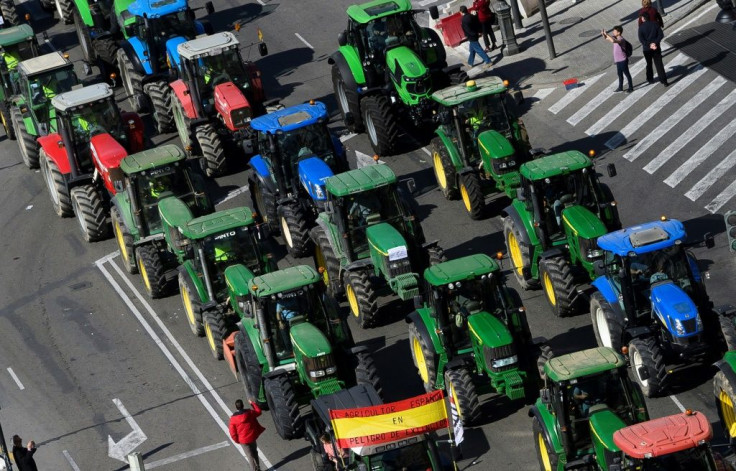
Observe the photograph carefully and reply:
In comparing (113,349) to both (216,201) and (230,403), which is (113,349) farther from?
(216,201)

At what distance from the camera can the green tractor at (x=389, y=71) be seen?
4069 centimetres

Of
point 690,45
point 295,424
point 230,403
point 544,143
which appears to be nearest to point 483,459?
point 295,424

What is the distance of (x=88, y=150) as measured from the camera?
1594 inches

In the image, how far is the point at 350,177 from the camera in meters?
34.6

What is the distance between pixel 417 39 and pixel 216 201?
6.43m

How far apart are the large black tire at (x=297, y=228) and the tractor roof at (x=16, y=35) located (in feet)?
38.9

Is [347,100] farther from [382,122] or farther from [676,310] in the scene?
[676,310]

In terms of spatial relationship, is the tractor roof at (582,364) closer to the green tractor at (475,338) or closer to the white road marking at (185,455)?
the green tractor at (475,338)

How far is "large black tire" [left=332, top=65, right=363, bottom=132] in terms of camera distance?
140ft

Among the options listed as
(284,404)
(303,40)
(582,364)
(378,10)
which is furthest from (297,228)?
(303,40)

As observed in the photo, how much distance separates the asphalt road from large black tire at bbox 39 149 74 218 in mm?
411

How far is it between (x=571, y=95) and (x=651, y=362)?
15.1 metres

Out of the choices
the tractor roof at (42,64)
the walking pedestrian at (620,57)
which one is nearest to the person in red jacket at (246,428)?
the tractor roof at (42,64)

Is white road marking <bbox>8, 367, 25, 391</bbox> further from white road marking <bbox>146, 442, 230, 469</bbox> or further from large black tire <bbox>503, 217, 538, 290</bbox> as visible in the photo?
large black tire <bbox>503, 217, 538, 290</bbox>
